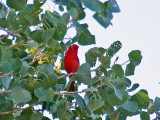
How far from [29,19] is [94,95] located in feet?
1.77

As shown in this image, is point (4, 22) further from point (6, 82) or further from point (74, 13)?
point (74, 13)

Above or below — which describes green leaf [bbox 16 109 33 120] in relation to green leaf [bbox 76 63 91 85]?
below

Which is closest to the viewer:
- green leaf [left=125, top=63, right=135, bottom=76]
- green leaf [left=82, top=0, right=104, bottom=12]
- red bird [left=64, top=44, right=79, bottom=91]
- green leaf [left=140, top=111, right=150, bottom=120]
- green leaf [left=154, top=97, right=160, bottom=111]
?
green leaf [left=82, top=0, right=104, bottom=12]

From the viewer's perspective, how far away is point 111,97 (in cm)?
210

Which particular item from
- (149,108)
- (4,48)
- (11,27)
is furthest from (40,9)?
(149,108)

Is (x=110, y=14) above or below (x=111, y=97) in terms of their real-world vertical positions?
above

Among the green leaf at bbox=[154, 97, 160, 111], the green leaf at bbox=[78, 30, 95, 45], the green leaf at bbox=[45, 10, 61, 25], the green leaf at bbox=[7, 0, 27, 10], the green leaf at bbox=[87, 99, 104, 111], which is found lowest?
the green leaf at bbox=[154, 97, 160, 111]

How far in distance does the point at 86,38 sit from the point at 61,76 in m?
0.34

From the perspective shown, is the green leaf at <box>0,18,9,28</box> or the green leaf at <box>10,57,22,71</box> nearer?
the green leaf at <box>10,57,22,71</box>

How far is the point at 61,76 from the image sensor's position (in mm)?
2389

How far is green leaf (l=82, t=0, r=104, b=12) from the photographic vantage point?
180 cm

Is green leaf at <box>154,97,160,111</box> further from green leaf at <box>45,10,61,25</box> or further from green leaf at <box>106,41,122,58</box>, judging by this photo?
green leaf at <box>45,10,61,25</box>

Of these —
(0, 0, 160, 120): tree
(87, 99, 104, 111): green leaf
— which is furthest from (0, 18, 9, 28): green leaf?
(87, 99, 104, 111): green leaf

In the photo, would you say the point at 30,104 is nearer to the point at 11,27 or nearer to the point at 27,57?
the point at 27,57
